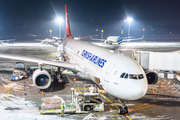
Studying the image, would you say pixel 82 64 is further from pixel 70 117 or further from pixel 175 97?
pixel 175 97

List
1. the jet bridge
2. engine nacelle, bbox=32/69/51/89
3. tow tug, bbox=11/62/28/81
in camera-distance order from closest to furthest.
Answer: the jet bridge
engine nacelle, bbox=32/69/51/89
tow tug, bbox=11/62/28/81

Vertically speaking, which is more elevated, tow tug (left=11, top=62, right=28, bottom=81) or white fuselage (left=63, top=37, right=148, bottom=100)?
white fuselage (left=63, top=37, right=148, bottom=100)

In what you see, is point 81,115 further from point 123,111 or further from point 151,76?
point 151,76

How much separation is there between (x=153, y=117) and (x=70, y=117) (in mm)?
4990

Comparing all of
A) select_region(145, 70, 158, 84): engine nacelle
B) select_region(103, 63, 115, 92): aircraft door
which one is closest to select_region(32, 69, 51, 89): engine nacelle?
select_region(103, 63, 115, 92): aircraft door

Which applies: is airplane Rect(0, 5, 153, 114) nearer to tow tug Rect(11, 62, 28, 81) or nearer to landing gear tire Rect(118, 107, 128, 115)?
landing gear tire Rect(118, 107, 128, 115)

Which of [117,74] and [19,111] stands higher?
[117,74]

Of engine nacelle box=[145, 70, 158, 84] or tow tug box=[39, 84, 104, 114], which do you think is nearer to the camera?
tow tug box=[39, 84, 104, 114]

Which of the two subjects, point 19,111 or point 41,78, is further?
point 41,78

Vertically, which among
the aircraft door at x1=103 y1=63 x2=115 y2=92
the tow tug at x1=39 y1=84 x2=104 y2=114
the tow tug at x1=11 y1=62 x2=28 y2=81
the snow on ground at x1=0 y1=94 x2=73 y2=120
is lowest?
the snow on ground at x1=0 y1=94 x2=73 y2=120

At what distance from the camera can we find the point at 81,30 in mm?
153250


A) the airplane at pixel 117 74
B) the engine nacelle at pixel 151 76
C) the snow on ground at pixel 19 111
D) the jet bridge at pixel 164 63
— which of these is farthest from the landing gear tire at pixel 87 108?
the engine nacelle at pixel 151 76

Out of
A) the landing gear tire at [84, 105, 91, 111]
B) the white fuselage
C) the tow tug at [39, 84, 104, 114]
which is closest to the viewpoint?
the white fuselage

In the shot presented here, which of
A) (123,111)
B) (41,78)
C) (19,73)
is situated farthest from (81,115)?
(19,73)
